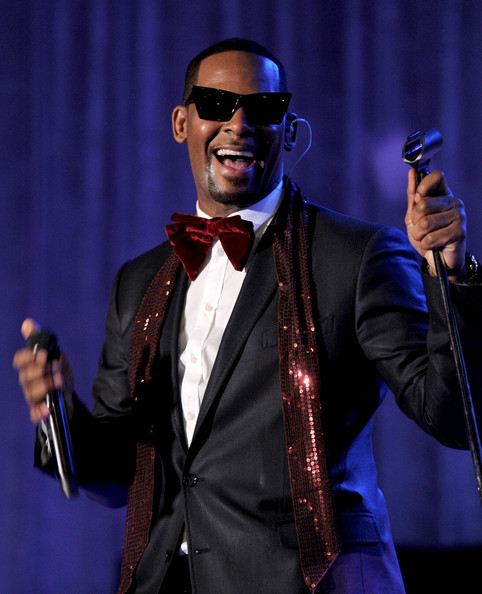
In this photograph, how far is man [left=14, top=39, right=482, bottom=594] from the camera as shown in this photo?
1.47 m

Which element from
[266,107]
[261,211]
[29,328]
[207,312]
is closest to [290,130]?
[266,107]

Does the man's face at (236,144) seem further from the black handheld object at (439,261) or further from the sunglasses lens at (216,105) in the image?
the black handheld object at (439,261)

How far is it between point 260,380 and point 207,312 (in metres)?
0.26

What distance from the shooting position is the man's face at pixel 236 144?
1899 mm

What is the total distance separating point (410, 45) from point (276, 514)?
1.73 metres

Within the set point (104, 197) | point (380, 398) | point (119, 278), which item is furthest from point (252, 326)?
point (104, 197)

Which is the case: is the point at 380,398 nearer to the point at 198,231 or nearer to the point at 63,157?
the point at 198,231

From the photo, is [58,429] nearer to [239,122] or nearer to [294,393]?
[294,393]

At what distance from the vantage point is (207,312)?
181 cm

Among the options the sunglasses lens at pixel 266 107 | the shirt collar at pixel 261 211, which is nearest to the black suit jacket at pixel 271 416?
the shirt collar at pixel 261 211

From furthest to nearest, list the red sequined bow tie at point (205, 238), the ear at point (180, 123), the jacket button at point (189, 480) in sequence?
the ear at point (180, 123), the red sequined bow tie at point (205, 238), the jacket button at point (189, 480)

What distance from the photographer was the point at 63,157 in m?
2.86

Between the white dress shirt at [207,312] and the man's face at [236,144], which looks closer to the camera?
the white dress shirt at [207,312]

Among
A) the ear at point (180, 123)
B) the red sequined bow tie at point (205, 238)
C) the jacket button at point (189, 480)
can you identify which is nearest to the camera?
the jacket button at point (189, 480)
